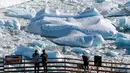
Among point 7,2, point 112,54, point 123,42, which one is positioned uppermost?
point 7,2

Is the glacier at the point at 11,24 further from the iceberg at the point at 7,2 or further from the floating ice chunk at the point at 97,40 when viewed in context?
the iceberg at the point at 7,2

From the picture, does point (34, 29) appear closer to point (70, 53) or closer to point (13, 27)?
point (13, 27)

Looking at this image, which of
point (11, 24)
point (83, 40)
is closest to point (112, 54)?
point (83, 40)

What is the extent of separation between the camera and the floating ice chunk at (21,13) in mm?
23438

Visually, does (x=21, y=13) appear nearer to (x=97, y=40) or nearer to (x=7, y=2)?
(x=7, y=2)

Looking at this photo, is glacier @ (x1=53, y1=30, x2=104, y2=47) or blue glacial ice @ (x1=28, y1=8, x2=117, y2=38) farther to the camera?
blue glacial ice @ (x1=28, y1=8, x2=117, y2=38)

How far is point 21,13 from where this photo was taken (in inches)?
934

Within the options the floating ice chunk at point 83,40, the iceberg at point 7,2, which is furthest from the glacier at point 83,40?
the iceberg at point 7,2

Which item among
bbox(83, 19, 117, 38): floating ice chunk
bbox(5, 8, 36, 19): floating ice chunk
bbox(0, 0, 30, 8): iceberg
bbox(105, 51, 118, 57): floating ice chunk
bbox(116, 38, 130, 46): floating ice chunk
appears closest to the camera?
bbox(105, 51, 118, 57): floating ice chunk

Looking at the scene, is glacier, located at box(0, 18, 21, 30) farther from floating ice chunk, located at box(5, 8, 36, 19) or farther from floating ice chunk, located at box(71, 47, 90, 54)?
floating ice chunk, located at box(71, 47, 90, 54)

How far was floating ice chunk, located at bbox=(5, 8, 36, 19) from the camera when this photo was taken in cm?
2344

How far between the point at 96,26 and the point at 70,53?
3.56 m

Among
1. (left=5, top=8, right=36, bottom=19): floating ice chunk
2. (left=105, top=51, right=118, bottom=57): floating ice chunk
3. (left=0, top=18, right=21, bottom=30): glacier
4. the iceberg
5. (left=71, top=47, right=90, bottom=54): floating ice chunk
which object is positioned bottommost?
(left=105, top=51, right=118, bottom=57): floating ice chunk

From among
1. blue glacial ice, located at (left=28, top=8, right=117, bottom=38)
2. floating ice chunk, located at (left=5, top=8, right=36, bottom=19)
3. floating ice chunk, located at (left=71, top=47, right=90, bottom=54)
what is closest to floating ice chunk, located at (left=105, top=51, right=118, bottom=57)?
floating ice chunk, located at (left=71, top=47, right=90, bottom=54)
